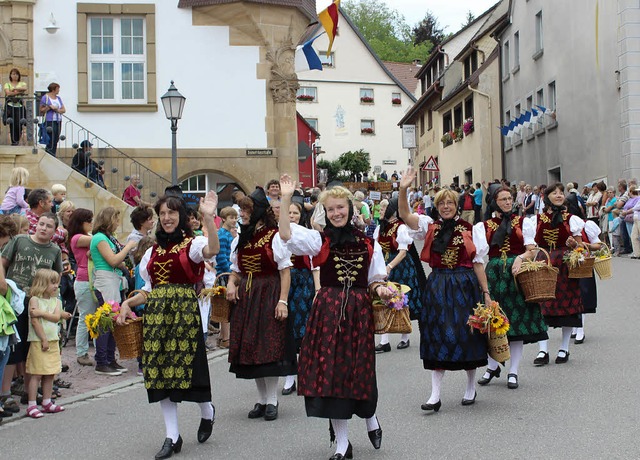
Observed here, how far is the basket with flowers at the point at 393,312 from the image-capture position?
6.24 metres

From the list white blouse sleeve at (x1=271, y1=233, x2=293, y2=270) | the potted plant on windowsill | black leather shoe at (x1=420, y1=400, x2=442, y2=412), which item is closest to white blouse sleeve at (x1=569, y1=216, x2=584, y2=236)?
black leather shoe at (x1=420, y1=400, x2=442, y2=412)

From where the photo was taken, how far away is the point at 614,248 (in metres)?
23.8

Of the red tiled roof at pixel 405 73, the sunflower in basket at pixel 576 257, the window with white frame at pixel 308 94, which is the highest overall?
the red tiled roof at pixel 405 73

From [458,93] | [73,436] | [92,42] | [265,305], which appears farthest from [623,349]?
[458,93]

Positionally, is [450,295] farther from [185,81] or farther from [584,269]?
[185,81]

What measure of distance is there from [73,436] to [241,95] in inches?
628

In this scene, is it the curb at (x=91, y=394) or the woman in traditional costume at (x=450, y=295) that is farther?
the curb at (x=91, y=394)

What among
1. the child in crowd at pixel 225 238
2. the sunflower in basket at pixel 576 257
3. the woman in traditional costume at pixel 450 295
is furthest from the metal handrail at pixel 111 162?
the woman in traditional costume at pixel 450 295

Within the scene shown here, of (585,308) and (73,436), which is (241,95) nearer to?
(585,308)

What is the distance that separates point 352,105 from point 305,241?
63100 mm

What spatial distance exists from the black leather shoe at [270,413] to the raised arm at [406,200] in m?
1.90

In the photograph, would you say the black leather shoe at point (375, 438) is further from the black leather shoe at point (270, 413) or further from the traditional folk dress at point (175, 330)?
the black leather shoe at point (270, 413)

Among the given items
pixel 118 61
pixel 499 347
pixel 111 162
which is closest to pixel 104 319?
pixel 499 347

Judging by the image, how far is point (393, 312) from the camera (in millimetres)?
6289
